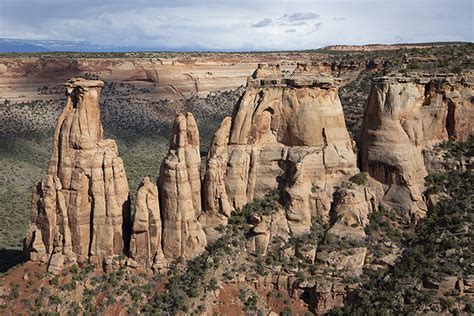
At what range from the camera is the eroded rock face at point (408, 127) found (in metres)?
37.6

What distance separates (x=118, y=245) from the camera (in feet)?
118

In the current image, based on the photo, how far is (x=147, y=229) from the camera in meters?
35.2

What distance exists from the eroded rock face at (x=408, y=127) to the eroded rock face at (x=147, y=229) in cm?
1434

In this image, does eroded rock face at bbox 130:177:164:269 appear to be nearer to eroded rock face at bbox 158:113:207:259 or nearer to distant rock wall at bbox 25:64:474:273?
distant rock wall at bbox 25:64:474:273

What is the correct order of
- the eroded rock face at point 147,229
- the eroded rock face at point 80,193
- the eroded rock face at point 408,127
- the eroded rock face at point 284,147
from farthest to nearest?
the eroded rock face at point 408,127, the eroded rock face at point 284,147, the eroded rock face at point 80,193, the eroded rock face at point 147,229

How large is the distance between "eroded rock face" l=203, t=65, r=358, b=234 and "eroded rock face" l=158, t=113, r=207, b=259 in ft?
5.53

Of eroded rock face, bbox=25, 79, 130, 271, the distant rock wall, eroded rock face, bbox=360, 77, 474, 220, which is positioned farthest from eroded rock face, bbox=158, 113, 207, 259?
eroded rock face, bbox=360, 77, 474, 220

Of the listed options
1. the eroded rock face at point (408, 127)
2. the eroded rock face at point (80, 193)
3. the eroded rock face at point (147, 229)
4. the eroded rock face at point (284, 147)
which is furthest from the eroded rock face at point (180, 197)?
the eroded rock face at point (408, 127)

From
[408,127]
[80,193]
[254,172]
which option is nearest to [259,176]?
[254,172]

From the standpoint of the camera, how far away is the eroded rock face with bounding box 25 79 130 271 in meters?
35.3

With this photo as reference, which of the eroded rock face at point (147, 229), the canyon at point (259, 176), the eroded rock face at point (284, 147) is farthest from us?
the eroded rock face at point (284, 147)

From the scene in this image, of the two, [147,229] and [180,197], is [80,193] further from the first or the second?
[180,197]

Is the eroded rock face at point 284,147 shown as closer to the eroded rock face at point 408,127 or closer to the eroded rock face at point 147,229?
the eroded rock face at point 408,127

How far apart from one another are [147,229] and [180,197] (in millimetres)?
2771
